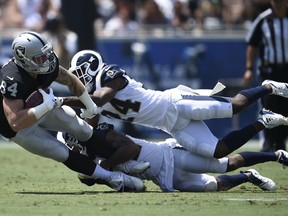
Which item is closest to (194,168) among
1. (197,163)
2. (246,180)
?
(197,163)

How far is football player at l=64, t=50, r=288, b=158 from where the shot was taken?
328 inches

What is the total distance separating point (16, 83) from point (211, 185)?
6.59 ft

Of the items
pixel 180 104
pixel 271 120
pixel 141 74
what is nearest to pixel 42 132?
pixel 180 104

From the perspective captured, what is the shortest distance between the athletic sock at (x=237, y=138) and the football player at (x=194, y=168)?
5 cm

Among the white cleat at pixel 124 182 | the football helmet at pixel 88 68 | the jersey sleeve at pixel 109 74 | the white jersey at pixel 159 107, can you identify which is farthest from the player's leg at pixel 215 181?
the football helmet at pixel 88 68

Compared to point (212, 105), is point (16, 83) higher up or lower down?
higher up

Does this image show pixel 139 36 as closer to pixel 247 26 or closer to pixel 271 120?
pixel 247 26

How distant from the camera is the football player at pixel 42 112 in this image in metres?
7.84

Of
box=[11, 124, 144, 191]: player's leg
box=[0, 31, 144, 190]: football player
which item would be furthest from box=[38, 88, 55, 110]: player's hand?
box=[11, 124, 144, 191]: player's leg

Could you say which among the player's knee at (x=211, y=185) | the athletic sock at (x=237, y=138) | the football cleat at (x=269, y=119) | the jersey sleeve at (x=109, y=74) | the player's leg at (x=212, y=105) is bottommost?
the player's knee at (x=211, y=185)

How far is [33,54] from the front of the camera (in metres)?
7.97

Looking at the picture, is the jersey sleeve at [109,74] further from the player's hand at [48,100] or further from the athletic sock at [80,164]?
the athletic sock at [80,164]

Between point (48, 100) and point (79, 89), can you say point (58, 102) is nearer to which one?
point (48, 100)

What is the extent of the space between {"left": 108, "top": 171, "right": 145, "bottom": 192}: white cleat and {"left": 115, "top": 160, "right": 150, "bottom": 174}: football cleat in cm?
8
